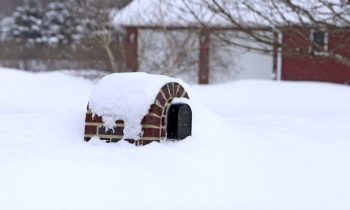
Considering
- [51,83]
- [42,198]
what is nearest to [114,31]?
[51,83]

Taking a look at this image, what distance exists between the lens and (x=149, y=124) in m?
6.11

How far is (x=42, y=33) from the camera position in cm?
3966

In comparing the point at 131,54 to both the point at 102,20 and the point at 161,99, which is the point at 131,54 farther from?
the point at 161,99

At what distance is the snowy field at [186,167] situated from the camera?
192 inches

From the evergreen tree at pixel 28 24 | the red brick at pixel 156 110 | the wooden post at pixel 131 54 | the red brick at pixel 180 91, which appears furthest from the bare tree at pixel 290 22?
the evergreen tree at pixel 28 24

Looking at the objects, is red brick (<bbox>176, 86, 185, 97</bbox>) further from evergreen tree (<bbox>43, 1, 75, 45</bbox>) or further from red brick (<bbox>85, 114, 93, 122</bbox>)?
evergreen tree (<bbox>43, 1, 75, 45</bbox>)

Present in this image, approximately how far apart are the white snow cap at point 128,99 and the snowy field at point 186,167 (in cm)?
22

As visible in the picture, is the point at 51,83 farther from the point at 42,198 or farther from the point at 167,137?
the point at 42,198

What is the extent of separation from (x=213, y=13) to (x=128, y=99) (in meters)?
4.36

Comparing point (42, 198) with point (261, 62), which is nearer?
point (42, 198)

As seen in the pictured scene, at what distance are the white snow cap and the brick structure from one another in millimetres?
36

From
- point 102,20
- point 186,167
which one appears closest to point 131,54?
point 102,20

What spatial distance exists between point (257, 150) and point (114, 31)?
1598cm

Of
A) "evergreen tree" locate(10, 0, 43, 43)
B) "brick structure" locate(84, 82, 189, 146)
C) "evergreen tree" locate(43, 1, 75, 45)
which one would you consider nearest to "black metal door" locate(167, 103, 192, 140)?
"brick structure" locate(84, 82, 189, 146)
